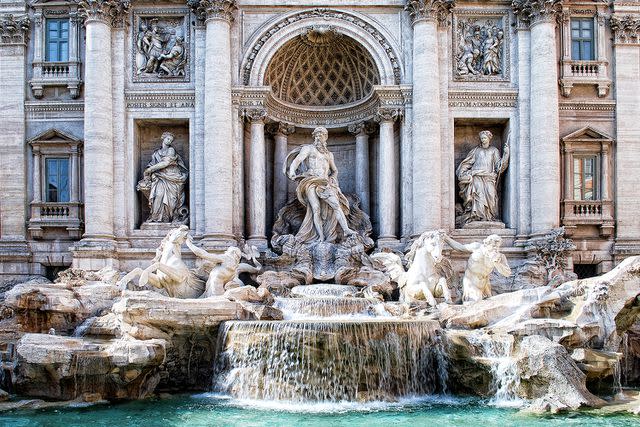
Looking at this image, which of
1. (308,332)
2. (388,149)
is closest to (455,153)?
(388,149)

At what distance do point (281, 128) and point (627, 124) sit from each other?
11.2 metres

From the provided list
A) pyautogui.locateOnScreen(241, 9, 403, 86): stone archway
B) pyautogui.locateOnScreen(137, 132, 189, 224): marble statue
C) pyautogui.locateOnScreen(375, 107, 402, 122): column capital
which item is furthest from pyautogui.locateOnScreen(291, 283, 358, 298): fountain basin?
pyautogui.locateOnScreen(241, 9, 403, 86): stone archway

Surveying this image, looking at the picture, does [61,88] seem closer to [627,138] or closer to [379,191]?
[379,191]

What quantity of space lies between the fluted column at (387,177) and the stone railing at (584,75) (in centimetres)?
→ 558

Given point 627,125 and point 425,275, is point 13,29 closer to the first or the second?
point 425,275

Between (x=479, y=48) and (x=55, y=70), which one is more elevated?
(x=479, y=48)

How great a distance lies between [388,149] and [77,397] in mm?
11940

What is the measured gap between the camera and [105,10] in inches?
877

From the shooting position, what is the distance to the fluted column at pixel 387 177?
22.5m

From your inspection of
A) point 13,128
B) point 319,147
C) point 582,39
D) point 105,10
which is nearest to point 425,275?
point 319,147

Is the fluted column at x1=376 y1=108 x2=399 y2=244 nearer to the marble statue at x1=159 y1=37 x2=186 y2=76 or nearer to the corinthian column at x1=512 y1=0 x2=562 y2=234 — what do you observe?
the corinthian column at x1=512 y1=0 x2=562 y2=234

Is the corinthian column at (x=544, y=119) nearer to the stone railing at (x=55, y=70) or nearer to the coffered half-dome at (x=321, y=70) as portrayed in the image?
the coffered half-dome at (x=321, y=70)

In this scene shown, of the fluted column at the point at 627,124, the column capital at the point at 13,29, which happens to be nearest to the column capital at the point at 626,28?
the fluted column at the point at 627,124

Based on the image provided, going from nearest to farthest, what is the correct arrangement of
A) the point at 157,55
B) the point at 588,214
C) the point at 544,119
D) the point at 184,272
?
1. the point at 184,272
2. the point at 544,119
3. the point at 157,55
4. the point at 588,214
